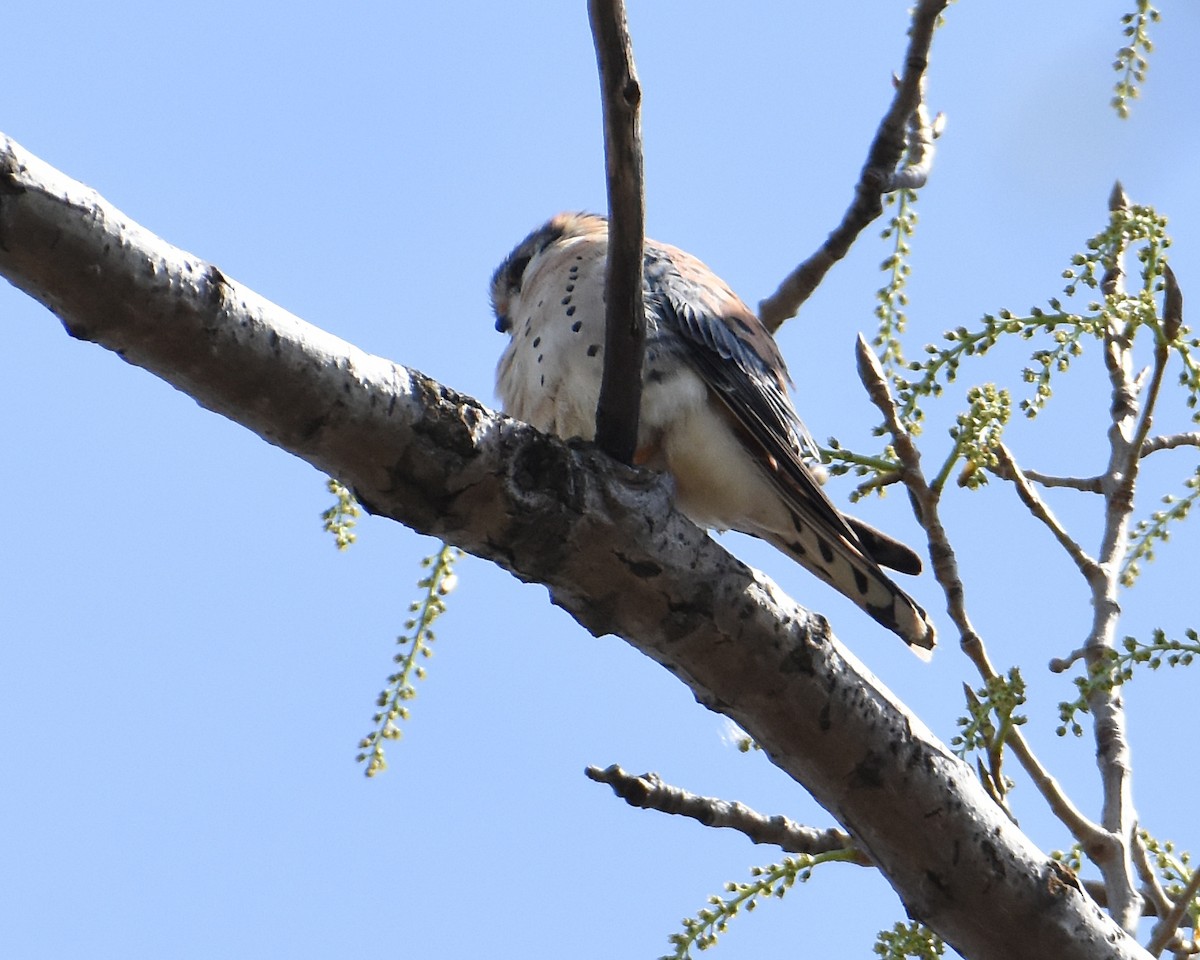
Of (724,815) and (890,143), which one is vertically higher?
(890,143)

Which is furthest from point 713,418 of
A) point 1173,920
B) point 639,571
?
point 1173,920

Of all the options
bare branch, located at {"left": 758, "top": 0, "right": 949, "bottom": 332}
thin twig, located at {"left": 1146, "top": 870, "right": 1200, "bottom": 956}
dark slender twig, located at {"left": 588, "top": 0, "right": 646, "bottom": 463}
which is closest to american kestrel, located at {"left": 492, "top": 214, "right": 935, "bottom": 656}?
bare branch, located at {"left": 758, "top": 0, "right": 949, "bottom": 332}

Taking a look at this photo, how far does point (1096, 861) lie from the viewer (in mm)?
2541

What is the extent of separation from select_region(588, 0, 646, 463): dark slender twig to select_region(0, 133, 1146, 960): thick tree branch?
103 mm

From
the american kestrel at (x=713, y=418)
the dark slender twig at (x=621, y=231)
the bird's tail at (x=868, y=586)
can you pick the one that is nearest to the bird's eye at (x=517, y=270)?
the american kestrel at (x=713, y=418)

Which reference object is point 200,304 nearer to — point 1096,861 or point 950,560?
point 950,560

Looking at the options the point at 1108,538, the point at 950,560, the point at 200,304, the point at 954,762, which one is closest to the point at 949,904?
the point at 954,762

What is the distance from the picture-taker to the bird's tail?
3.04m

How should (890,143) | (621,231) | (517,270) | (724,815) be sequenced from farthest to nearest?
(517,270) → (890,143) → (724,815) → (621,231)

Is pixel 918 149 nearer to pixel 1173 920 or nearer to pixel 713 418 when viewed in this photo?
pixel 713 418

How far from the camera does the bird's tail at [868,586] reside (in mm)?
3043

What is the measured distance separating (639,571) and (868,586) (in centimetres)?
101

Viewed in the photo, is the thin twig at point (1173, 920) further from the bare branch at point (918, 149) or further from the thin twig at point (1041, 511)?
the bare branch at point (918, 149)

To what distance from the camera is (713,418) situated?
3.16 m
